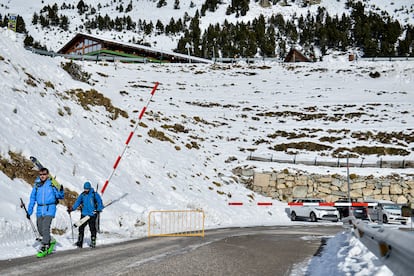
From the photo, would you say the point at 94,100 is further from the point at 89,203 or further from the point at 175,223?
the point at 89,203

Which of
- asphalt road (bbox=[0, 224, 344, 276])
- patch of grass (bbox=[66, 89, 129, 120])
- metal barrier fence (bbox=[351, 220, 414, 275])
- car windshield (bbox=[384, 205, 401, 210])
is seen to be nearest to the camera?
metal barrier fence (bbox=[351, 220, 414, 275])

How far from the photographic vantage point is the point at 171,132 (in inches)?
1225

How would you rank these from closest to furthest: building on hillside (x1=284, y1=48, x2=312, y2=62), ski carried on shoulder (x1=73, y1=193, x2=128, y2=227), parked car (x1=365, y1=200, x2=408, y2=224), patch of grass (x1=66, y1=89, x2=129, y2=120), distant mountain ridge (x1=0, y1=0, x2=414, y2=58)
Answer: ski carried on shoulder (x1=73, y1=193, x2=128, y2=227)
parked car (x1=365, y1=200, x2=408, y2=224)
patch of grass (x1=66, y1=89, x2=129, y2=120)
building on hillside (x1=284, y1=48, x2=312, y2=62)
distant mountain ridge (x1=0, y1=0, x2=414, y2=58)

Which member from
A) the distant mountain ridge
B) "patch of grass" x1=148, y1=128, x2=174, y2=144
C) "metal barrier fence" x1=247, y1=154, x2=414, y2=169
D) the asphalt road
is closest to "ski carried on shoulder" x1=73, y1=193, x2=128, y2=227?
the asphalt road

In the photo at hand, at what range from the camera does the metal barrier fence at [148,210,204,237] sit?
14.9 meters

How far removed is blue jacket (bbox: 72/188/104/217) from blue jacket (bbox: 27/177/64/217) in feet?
4.74

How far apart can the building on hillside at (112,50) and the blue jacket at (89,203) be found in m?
62.6

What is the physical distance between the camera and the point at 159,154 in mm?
25141

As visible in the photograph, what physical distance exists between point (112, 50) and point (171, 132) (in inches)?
1898

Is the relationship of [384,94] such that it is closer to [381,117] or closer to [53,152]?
[381,117]

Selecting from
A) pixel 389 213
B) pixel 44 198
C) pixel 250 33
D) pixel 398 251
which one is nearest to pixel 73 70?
pixel 389 213

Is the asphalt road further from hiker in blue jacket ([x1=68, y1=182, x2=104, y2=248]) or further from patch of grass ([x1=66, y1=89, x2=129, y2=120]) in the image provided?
patch of grass ([x1=66, y1=89, x2=129, y2=120])

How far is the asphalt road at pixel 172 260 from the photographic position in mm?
6766

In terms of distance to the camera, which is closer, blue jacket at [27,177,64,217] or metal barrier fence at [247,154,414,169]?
blue jacket at [27,177,64,217]
